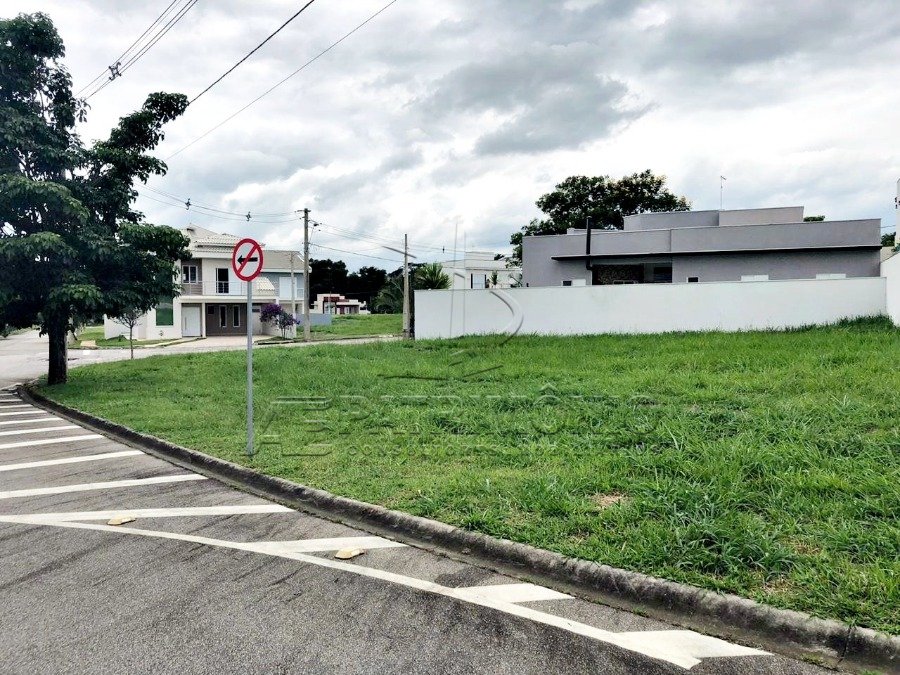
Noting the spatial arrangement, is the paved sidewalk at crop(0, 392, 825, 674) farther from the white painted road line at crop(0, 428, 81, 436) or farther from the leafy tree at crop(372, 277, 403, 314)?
the leafy tree at crop(372, 277, 403, 314)

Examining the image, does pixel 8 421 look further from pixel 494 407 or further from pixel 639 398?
pixel 639 398

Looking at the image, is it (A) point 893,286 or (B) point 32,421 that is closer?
(B) point 32,421

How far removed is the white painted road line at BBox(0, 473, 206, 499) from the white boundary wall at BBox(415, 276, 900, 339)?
48.8ft

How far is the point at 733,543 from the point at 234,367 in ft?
51.8

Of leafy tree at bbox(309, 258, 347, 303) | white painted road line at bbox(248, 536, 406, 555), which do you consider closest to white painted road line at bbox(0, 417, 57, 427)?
white painted road line at bbox(248, 536, 406, 555)

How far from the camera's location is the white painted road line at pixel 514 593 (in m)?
3.62

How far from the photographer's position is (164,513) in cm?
542

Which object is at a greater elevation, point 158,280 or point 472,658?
point 158,280

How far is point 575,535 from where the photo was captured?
14.1 ft

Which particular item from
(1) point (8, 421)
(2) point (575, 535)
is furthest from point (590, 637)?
(1) point (8, 421)

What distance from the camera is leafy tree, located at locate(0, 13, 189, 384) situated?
1321 centimetres

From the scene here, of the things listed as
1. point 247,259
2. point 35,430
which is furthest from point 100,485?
point 35,430

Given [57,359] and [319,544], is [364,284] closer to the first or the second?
[57,359]

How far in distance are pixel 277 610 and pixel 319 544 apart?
41.4 inches
